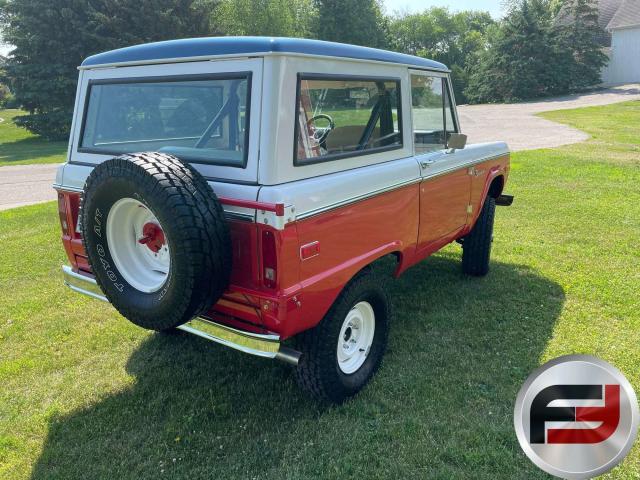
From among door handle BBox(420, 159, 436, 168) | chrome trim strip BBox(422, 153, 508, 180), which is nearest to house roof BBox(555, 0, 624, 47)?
chrome trim strip BBox(422, 153, 508, 180)

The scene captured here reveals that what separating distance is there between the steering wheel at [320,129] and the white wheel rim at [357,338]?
3.36 feet

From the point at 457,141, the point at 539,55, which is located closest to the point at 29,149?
the point at 457,141

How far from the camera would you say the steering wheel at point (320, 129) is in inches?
114

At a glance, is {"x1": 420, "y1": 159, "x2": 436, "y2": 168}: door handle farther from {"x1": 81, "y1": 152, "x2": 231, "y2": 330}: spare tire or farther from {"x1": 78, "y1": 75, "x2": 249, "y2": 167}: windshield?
{"x1": 81, "y1": 152, "x2": 231, "y2": 330}: spare tire

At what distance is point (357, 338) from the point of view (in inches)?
132

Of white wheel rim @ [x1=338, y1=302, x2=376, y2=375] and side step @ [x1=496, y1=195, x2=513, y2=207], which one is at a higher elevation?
side step @ [x1=496, y1=195, x2=513, y2=207]

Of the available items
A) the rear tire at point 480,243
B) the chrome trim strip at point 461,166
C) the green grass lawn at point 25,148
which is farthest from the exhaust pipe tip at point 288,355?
the green grass lawn at point 25,148

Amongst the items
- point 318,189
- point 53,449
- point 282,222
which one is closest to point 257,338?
point 282,222

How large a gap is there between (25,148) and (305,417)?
21.6 metres

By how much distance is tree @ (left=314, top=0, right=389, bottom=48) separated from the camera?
45.7m

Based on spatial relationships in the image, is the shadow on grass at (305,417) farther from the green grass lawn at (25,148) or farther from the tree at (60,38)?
the tree at (60,38)

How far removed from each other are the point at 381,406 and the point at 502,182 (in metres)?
3.09

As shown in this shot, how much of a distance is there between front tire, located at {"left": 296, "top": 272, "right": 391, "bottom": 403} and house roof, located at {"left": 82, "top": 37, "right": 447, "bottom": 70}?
1.32 m

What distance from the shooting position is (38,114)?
22.3 meters
